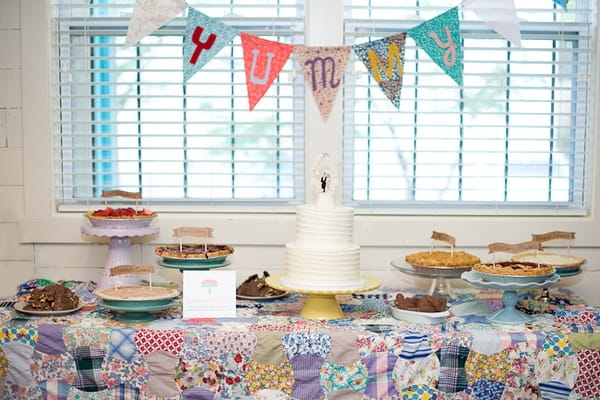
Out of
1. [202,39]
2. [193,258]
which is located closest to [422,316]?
[193,258]

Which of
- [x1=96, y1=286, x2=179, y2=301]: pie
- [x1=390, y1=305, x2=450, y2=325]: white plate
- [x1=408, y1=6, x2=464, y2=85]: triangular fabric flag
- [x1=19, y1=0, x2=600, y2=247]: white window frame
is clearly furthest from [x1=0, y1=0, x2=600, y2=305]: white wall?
[x1=390, y1=305, x2=450, y2=325]: white plate

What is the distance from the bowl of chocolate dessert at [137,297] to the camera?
1976 mm

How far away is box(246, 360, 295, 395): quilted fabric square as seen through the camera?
6.22ft

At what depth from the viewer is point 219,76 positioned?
2.65 meters

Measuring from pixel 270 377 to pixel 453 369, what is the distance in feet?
1.49

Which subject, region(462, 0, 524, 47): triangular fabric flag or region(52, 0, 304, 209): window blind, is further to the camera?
region(52, 0, 304, 209): window blind

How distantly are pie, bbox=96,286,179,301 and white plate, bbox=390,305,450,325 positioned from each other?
603 millimetres

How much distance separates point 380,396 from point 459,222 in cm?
89

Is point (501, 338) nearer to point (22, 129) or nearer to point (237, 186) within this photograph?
point (237, 186)

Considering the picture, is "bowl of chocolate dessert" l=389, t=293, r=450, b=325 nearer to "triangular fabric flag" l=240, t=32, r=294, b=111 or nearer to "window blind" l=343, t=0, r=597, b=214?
"window blind" l=343, t=0, r=597, b=214

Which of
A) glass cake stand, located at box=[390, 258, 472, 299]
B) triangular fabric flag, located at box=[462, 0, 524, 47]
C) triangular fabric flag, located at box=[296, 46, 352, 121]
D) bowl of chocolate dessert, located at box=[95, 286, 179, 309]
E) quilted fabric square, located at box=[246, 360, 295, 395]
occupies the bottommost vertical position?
quilted fabric square, located at box=[246, 360, 295, 395]

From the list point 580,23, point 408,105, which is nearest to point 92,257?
point 408,105

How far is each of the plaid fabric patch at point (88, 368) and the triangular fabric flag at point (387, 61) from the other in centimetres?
118

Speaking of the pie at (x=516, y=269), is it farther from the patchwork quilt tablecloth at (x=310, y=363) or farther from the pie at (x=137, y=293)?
the pie at (x=137, y=293)
